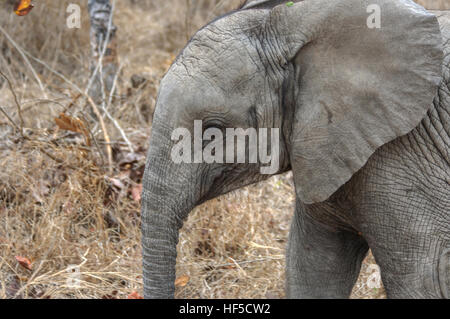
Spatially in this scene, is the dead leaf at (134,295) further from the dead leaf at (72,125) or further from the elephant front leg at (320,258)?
the dead leaf at (72,125)

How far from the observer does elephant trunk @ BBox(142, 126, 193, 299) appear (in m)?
2.57

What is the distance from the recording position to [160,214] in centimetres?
258

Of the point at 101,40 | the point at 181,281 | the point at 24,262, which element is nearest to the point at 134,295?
the point at 181,281

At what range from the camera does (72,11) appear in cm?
672

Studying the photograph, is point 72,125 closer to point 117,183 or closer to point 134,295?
point 117,183

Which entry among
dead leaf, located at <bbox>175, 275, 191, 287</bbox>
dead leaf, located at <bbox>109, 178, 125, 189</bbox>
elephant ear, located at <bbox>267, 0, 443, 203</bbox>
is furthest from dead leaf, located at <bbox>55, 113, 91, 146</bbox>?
elephant ear, located at <bbox>267, 0, 443, 203</bbox>

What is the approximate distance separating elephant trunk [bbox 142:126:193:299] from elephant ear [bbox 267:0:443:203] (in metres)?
0.46

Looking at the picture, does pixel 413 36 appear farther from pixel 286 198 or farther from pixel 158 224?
pixel 286 198

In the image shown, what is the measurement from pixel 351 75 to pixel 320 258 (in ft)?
3.54

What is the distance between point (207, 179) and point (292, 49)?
562 millimetres

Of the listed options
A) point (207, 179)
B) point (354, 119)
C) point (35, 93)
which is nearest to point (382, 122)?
point (354, 119)

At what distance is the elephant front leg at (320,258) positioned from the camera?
3.24 m

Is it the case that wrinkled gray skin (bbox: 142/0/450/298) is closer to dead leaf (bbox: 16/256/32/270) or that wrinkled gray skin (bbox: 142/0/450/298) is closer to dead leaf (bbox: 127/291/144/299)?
dead leaf (bbox: 127/291/144/299)
